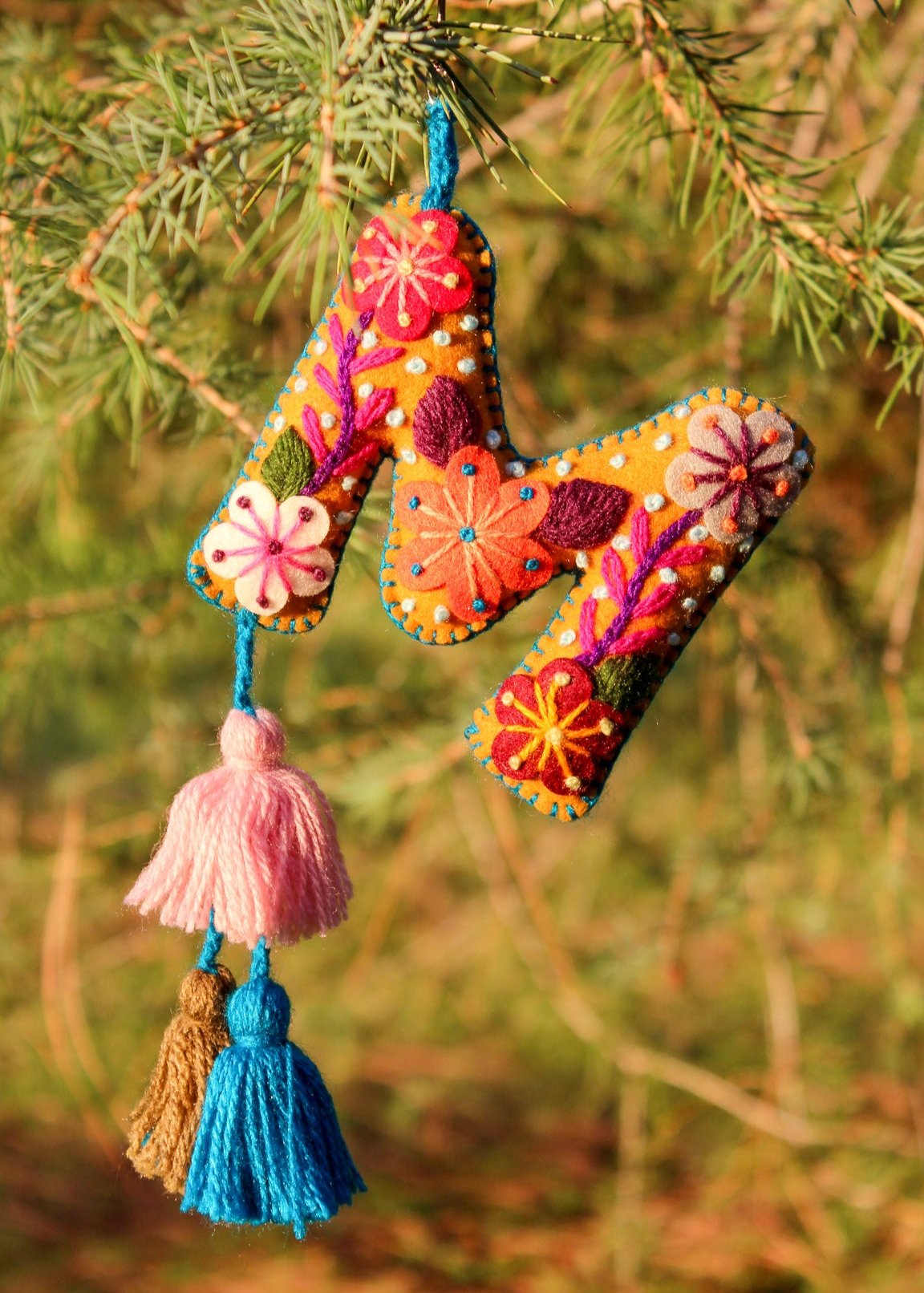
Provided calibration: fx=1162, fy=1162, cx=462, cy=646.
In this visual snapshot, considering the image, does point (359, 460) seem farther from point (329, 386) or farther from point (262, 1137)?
point (262, 1137)

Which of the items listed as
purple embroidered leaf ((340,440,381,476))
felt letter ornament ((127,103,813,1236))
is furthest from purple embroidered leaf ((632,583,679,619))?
purple embroidered leaf ((340,440,381,476))

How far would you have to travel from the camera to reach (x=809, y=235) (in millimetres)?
422

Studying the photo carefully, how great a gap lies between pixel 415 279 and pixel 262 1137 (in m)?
0.29

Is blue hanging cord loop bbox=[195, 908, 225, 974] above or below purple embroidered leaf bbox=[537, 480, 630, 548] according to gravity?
below

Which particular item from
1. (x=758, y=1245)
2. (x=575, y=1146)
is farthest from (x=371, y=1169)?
(x=758, y=1245)

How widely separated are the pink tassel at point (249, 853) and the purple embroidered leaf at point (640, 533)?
140mm

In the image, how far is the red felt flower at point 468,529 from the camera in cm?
39

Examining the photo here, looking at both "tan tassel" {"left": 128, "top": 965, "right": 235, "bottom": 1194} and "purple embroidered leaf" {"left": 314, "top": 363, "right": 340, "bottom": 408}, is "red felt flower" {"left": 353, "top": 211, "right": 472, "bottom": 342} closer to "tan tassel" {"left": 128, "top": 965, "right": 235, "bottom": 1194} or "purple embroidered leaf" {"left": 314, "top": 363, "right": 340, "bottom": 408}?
"purple embroidered leaf" {"left": 314, "top": 363, "right": 340, "bottom": 408}

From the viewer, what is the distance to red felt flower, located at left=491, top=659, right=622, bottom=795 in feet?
1.30

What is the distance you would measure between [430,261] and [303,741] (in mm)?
457

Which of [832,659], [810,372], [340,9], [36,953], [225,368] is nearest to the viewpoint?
[340,9]

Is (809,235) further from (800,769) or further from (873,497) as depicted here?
(873,497)

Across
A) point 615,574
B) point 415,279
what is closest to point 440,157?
point 415,279

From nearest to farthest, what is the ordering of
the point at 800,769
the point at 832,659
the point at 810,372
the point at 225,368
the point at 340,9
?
the point at 340,9 → the point at 225,368 → the point at 800,769 → the point at 810,372 → the point at 832,659
